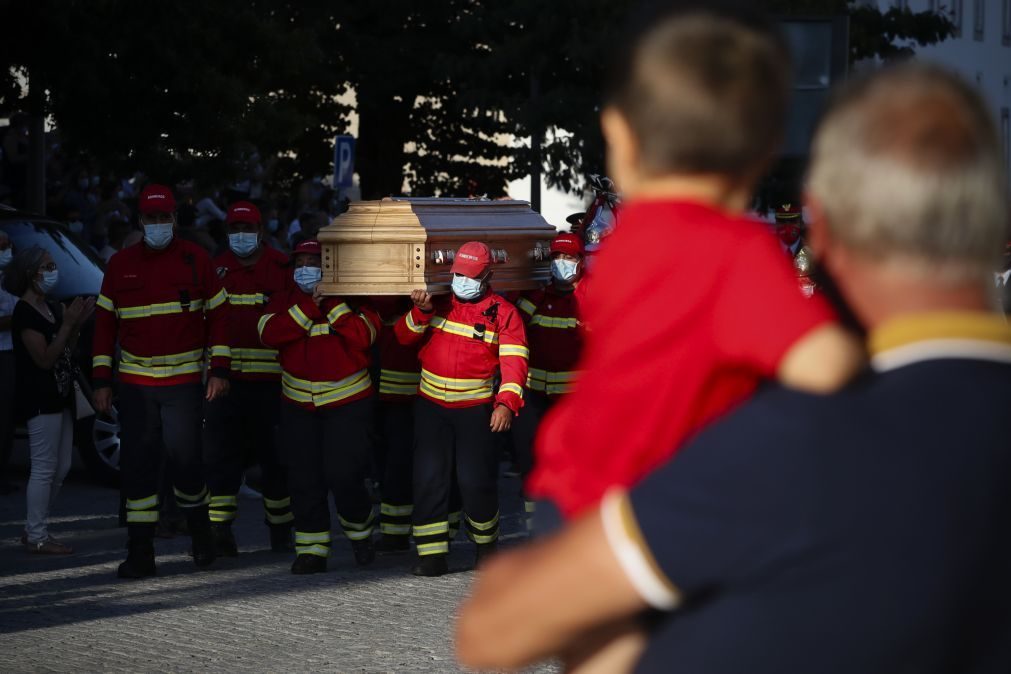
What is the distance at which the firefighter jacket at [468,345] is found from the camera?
9969 millimetres

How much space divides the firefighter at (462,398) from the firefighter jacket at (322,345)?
286 millimetres

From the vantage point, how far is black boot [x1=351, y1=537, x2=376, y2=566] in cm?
1025

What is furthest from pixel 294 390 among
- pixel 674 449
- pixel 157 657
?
pixel 674 449

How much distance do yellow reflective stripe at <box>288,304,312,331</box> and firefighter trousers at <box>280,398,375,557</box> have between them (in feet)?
1.60

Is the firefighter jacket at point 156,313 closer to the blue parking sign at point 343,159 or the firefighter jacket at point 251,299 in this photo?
the firefighter jacket at point 251,299

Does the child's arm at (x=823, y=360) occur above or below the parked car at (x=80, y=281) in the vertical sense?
above

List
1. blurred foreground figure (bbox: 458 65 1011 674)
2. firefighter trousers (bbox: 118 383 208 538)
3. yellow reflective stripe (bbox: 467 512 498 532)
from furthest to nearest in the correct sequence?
yellow reflective stripe (bbox: 467 512 498 532)
firefighter trousers (bbox: 118 383 208 538)
blurred foreground figure (bbox: 458 65 1011 674)

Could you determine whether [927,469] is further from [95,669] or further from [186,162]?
[186,162]

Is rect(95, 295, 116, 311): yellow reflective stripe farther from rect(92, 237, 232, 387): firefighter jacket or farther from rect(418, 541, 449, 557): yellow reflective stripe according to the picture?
rect(418, 541, 449, 557): yellow reflective stripe

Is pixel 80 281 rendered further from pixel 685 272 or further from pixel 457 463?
pixel 685 272

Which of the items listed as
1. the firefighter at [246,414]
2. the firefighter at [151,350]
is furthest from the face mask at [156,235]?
the firefighter at [246,414]

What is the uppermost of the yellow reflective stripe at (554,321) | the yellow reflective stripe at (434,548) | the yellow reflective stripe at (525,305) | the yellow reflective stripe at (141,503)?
the yellow reflective stripe at (525,305)

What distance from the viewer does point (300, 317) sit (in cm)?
1000

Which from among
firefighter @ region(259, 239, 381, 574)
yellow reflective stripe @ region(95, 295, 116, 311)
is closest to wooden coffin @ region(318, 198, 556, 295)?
firefighter @ region(259, 239, 381, 574)
